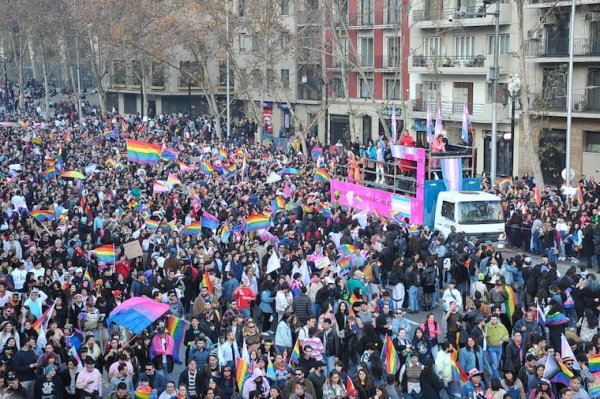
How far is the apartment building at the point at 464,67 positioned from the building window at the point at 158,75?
79.9ft

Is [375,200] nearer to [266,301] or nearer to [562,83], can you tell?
[266,301]

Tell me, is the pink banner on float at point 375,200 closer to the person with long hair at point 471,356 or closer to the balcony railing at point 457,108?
the person with long hair at point 471,356

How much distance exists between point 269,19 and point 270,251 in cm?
3184

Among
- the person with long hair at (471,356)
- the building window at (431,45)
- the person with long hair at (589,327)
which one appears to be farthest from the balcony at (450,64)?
the person with long hair at (471,356)

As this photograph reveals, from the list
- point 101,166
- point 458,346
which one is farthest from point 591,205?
point 101,166

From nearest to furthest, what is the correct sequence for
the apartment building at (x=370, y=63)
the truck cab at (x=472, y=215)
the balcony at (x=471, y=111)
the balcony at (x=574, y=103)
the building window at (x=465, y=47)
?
the truck cab at (x=472, y=215) → the balcony at (x=574, y=103) → the balcony at (x=471, y=111) → the building window at (x=465, y=47) → the apartment building at (x=370, y=63)

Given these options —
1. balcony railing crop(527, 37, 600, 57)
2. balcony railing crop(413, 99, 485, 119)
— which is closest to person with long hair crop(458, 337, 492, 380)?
balcony railing crop(527, 37, 600, 57)

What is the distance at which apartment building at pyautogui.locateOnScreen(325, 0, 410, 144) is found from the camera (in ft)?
184

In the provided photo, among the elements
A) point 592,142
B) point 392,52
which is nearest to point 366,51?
point 392,52

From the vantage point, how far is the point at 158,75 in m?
78.3

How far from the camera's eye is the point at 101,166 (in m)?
41.2

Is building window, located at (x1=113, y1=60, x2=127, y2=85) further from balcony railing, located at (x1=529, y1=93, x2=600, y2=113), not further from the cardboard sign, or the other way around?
the cardboard sign

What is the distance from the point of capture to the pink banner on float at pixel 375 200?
97.9 feet

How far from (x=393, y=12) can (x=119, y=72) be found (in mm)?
32590
